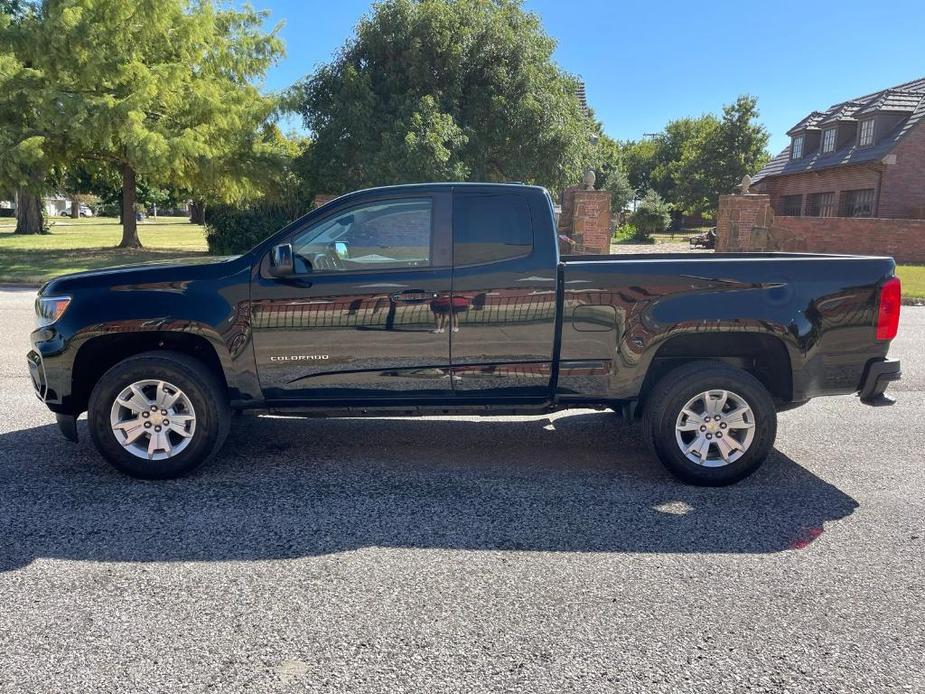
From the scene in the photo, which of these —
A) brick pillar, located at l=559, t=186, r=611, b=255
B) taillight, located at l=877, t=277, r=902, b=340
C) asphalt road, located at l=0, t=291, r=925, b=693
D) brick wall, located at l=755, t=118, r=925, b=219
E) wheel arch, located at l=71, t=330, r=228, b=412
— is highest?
brick wall, located at l=755, t=118, r=925, b=219

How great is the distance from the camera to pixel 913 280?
19.7 meters

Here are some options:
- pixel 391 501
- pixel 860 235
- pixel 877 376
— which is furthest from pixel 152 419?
pixel 860 235

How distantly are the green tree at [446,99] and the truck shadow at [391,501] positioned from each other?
13846mm

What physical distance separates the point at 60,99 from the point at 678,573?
21.7m

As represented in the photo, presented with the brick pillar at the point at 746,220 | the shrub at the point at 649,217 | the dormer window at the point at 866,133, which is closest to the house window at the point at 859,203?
the dormer window at the point at 866,133

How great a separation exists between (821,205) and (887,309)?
33601 millimetres

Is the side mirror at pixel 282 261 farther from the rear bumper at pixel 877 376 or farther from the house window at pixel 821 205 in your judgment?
the house window at pixel 821 205

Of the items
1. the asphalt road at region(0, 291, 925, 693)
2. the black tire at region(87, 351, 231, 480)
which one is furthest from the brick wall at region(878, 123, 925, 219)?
the black tire at region(87, 351, 231, 480)

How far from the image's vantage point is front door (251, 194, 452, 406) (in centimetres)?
461

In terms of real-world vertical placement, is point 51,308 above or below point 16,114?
below

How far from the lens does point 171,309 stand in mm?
4578

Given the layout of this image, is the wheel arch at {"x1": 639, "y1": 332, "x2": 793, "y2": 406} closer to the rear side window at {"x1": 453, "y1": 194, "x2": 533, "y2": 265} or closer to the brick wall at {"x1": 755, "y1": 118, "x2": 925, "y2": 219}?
the rear side window at {"x1": 453, "y1": 194, "x2": 533, "y2": 265}

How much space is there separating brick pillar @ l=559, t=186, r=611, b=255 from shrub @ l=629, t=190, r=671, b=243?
2176cm

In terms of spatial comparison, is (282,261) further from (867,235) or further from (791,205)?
(791,205)
